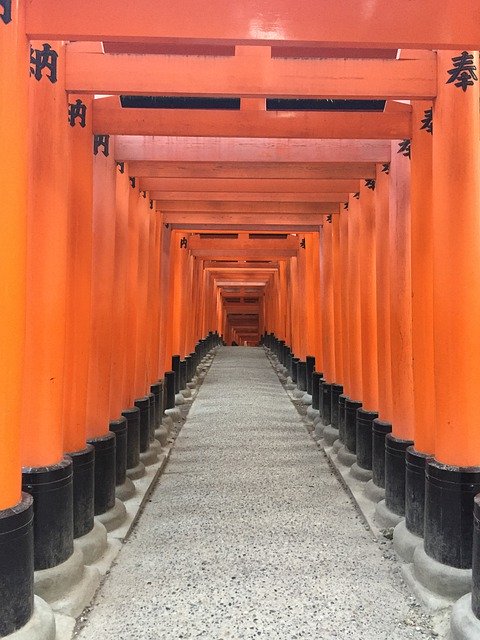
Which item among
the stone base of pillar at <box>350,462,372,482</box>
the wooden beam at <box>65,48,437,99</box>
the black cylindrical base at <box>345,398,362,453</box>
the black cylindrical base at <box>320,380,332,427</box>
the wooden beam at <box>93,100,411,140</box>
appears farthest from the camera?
the black cylindrical base at <box>320,380,332,427</box>

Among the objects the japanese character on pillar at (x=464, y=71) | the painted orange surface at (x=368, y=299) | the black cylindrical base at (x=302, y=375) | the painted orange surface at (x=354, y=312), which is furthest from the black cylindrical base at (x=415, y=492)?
the black cylindrical base at (x=302, y=375)

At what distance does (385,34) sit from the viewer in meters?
2.94

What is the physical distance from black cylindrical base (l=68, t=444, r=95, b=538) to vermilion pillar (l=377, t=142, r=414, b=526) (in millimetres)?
2442

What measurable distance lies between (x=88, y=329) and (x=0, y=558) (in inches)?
79.1

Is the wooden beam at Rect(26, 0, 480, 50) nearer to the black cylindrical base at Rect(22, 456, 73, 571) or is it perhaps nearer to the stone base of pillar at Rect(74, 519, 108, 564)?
the black cylindrical base at Rect(22, 456, 73, 571)

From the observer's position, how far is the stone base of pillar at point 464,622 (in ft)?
9.17

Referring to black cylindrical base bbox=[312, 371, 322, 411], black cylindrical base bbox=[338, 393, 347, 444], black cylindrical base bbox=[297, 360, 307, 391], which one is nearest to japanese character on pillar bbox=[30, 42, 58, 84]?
black cylindrical base bbox=[338, 393, 347, 444]

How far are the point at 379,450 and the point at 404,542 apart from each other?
1.25 metres

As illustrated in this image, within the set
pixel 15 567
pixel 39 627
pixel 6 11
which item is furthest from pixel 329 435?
pixel 6 11

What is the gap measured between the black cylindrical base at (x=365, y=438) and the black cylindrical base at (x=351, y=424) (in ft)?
1.74

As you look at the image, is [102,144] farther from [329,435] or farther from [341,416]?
[329,435]

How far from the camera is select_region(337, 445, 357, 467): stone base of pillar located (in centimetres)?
648

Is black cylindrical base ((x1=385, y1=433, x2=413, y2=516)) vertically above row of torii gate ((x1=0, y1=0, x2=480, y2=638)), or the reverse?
row of torii gate ((x1=0, y1=0, x2=480, y2=638))

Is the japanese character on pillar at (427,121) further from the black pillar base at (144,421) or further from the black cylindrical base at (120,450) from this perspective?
the black pillar base at (144,421)
